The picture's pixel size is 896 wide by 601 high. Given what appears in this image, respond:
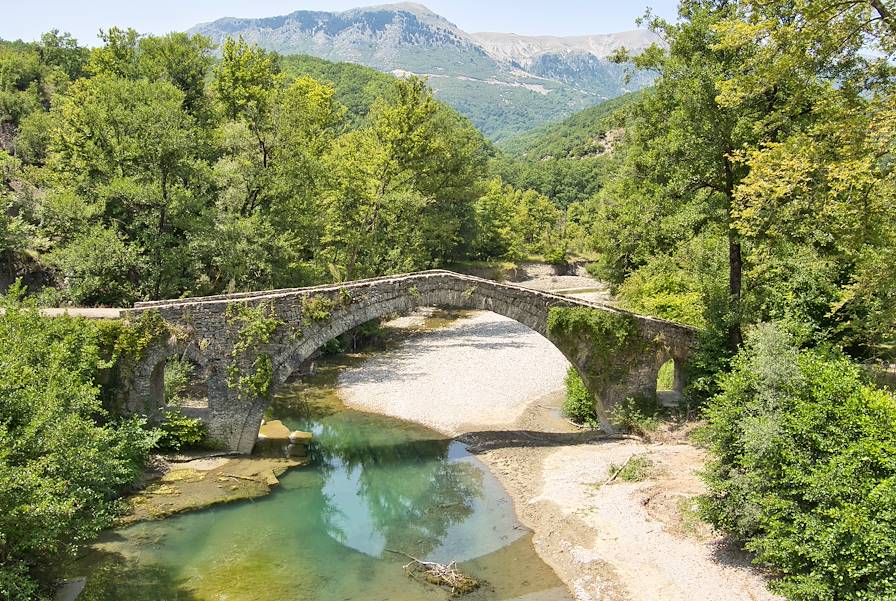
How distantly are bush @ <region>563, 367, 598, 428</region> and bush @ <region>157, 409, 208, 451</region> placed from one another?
38.8 ft

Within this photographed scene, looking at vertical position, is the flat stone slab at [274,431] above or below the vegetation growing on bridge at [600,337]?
below

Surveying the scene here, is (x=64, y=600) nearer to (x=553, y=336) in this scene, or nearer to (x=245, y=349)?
(x=245, y=349)

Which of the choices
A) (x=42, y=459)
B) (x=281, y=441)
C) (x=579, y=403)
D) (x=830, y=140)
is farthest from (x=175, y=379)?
(x=830, y=140)

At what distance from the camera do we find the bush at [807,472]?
9.73 meters

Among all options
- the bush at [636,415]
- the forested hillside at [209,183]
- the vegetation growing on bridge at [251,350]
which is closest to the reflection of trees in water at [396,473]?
the vegetation growing on bridge at [251,350]

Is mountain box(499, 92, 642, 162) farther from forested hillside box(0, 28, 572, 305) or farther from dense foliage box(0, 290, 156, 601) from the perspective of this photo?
dense foliage box(0, 290, 156, 601)

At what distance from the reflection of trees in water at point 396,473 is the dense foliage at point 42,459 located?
5.83 metres

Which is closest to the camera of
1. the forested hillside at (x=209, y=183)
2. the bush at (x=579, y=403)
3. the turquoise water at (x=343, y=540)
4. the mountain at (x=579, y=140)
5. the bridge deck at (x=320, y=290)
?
the turquoise water at (x=343, y=540)

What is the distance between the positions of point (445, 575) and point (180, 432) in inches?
358

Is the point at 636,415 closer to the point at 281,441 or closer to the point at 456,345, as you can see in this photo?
the point at 281,441

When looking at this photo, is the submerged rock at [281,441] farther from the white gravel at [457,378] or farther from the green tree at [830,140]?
the green tree at [830,140]

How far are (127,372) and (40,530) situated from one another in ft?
26.7

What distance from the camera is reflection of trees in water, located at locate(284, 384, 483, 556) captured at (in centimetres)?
1552

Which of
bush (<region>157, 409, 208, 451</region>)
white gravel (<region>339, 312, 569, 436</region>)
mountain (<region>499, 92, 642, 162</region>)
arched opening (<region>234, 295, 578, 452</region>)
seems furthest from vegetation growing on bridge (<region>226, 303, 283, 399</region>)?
mountain (<region>499, 92, 642, 162</region>)
